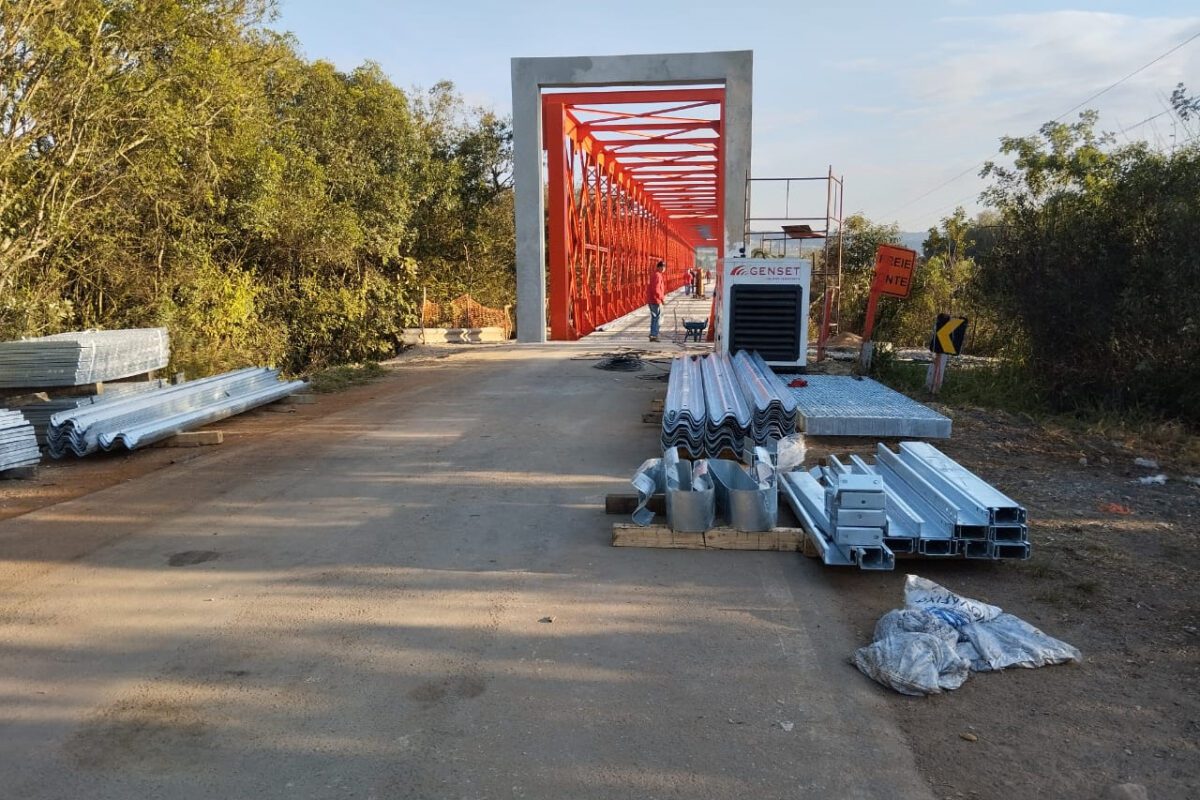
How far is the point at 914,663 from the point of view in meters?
3.69

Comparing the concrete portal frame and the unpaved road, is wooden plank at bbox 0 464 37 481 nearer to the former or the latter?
the unpaved road

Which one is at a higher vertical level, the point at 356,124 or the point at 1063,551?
the point at 356,124

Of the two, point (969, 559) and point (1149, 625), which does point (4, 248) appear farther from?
point (1149, 625)

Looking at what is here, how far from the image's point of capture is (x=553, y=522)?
19.8 ft

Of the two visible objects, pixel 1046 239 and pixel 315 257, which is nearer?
pixel 1046 239

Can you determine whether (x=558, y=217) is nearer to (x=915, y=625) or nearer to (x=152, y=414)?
(x=152, y=414)

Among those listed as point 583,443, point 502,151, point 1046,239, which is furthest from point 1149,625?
point 502,151

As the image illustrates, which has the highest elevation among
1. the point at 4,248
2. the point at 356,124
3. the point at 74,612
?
the point at 356,124

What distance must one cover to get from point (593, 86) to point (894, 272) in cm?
1015

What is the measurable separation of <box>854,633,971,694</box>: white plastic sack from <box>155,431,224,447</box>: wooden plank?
745 centimetres

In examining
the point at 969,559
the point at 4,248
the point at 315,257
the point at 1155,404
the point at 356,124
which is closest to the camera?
the point at 969,559

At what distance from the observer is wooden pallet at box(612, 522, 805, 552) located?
5406 millimetres

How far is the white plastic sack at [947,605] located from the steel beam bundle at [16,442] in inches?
305

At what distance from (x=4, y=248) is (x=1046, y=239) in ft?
46.6
